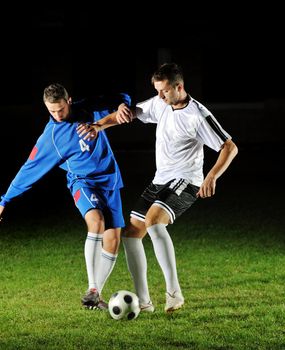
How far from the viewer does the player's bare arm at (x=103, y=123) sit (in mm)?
7254

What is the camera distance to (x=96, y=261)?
7312 millimetres

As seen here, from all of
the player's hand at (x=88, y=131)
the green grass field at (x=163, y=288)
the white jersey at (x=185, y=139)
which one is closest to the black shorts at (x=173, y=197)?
the white jersey at (x=185, y=139)

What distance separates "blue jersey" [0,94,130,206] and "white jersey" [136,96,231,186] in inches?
21.4

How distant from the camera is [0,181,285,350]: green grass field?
6.25 meters

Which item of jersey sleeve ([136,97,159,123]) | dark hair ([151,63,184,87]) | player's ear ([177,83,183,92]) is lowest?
jersey sleeve ([136,97,159,123])

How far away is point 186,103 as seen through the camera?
23.3ft

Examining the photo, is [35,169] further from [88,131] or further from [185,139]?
[185,139]

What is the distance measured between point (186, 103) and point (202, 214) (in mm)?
5478

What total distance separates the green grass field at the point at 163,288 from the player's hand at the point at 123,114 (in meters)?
1.57

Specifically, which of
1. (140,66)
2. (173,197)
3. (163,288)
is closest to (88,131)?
(173,197)

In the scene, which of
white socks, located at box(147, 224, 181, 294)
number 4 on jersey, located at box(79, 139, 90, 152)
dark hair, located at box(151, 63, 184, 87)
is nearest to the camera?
dark hair, located at box(151, 63, 184, 87)

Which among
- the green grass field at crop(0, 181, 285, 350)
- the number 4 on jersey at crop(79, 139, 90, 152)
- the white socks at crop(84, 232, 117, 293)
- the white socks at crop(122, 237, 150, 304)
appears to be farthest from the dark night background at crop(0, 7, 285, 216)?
the white socks at crop(122, 237, 150, 304)

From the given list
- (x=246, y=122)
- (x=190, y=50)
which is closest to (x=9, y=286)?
(x=246, y=122)

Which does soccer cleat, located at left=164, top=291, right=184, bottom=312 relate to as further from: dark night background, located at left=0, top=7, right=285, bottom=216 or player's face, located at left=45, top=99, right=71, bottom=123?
dark night background, located at left=0, top=7, right=285, bottom=216
